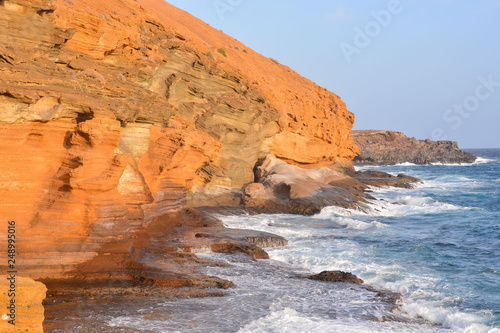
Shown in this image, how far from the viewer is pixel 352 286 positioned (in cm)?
1326

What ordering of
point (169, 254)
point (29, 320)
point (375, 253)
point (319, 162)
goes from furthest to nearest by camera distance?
point (319, 162) < point (375, 253) < point (169, 254) < point (29, 320)

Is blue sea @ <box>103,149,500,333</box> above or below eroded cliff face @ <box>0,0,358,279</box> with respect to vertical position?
below

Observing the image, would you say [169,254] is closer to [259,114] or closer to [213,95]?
[213,95]

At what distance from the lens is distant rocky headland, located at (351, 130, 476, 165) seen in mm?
92250

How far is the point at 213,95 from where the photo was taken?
27.7 m

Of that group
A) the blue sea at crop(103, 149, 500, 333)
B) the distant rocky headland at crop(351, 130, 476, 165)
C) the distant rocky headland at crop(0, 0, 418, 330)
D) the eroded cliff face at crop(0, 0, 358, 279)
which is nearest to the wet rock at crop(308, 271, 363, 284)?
the blue sea at crop(103, 149, 500, 333)

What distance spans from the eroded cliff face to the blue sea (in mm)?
3035

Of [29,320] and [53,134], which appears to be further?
[53,134]

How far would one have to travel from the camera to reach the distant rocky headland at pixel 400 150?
3632 inches

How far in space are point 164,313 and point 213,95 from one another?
18975 millimetres

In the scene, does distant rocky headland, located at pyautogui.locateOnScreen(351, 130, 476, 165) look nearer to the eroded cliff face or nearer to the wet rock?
the eroded cliff face

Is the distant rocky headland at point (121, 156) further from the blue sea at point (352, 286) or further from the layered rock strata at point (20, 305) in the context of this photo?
the blue sea at point (352, 286)

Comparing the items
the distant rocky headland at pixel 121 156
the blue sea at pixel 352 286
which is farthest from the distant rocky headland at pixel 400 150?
the blue sea at pixel 352 286

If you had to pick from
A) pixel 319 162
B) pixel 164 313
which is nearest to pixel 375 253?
pixel 164 313
